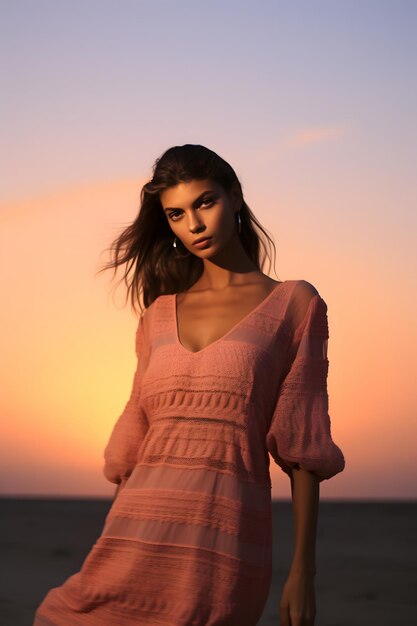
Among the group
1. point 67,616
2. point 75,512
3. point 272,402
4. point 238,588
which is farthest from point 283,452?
point 75,512

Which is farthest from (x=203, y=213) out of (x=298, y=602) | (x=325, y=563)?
(x=325, y=563)

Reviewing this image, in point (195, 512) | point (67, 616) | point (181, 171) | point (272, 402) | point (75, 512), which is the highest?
A: point (181, 171)

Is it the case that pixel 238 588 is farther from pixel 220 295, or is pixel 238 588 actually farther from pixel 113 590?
pixel 220 295

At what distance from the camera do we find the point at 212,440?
13.7 ft

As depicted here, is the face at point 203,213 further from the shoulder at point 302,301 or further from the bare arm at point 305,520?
the bare arm at point 305,520

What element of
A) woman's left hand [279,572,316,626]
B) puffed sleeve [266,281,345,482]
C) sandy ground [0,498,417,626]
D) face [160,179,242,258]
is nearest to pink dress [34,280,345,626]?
puffed sleeve [266,281,345,482]

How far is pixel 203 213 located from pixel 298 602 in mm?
1425

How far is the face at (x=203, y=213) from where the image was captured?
4.42m

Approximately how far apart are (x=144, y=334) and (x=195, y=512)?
98 centimetres

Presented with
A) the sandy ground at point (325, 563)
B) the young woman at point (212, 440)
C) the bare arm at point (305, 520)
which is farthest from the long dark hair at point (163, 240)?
the sandy ground at point (325, 563)

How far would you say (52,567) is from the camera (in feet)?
61.4

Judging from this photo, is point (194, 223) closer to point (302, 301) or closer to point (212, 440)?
point (302, 301)

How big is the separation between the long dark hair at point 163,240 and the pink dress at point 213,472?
0.33m

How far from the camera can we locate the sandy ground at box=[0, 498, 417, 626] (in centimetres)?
1419
